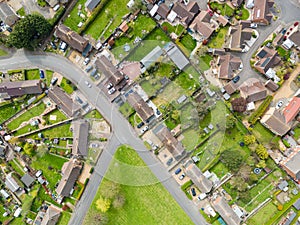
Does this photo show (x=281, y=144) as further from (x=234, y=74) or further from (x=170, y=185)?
(x=170, y=185)

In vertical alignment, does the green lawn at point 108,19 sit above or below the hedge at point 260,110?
above

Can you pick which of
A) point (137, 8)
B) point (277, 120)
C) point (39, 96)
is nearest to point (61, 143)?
point (39, 96)

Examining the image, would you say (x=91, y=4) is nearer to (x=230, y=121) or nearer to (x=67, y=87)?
(x=67, y=87)

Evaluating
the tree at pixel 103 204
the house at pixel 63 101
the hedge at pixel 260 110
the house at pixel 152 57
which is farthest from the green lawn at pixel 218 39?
the tree at pixel 103 204

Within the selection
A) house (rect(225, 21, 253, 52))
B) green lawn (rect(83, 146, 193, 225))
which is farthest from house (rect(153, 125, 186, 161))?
house (rect(225, 21, 253, 52))

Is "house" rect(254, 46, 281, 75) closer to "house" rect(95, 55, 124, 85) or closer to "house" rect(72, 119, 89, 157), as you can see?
"house" rect(95, 55, 124, 85)

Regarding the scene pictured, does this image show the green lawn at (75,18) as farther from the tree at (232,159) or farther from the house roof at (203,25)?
the tree at (232,159)
